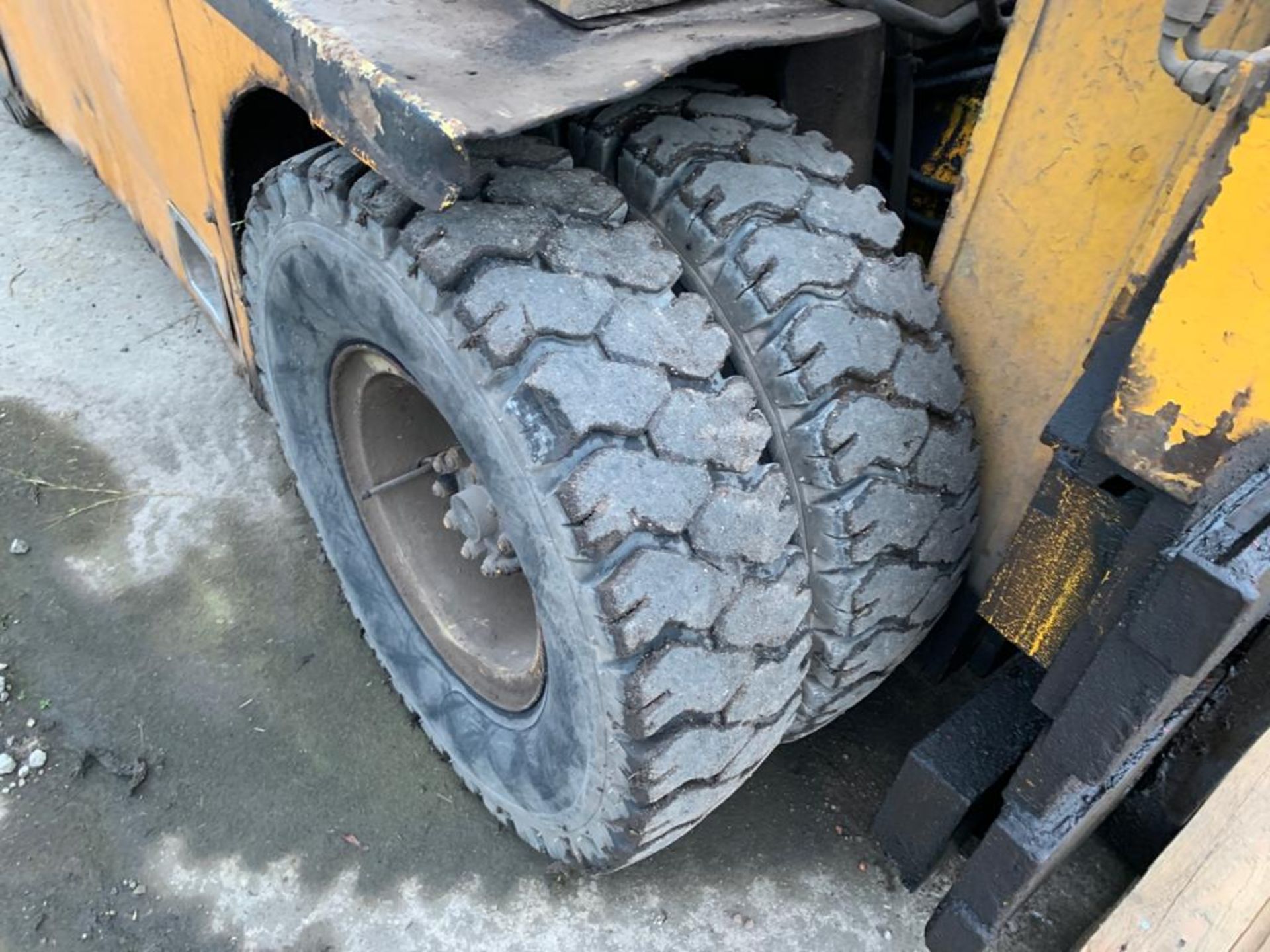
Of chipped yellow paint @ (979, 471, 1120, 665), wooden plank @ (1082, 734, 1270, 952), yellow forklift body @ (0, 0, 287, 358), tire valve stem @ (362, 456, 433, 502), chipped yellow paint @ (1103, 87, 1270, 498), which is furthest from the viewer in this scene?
tire valve stem @ (362, 456, 433, 502)

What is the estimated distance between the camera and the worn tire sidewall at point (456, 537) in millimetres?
1373

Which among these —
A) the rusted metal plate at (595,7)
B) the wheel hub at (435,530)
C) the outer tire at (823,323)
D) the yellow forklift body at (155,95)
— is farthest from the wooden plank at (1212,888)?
the yellow forklift body at (155,95)

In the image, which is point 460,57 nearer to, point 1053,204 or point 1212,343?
point 1053,204

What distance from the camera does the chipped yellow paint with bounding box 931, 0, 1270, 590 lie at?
1.22m

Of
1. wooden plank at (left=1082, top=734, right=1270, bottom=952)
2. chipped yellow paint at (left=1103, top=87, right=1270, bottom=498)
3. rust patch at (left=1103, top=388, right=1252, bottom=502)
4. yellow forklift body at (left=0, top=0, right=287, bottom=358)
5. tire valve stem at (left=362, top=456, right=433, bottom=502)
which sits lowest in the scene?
wooden plank at (left=1082, top=734, right=1270, bottom=952)

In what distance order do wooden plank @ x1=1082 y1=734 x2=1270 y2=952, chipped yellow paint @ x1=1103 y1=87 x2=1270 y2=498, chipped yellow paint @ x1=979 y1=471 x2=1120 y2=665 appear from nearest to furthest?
chipped yellow paint @ x1=1103 y1=87 x2=1270 y2=498, chipped yellow paint @ x1=979 y1=471 x2=1120 y2=665, wooden plank @ x1=1082 y1=734 x2=1270 y2=952

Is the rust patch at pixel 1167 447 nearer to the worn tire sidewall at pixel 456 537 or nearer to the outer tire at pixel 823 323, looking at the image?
the outer tire at pixel 823 323

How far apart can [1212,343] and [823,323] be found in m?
0.51

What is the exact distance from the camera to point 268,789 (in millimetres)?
2082

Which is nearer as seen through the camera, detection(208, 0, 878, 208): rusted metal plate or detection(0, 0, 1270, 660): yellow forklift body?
detection(0, 0, 1270, 660): yellow forklift body

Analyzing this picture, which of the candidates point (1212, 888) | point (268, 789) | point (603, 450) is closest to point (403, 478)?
point (268, 789)

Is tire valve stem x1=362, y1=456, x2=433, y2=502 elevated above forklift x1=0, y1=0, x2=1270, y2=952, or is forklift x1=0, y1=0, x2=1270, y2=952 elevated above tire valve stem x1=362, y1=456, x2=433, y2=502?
forklift x1=0, y1=0, x2=1270, y2=952

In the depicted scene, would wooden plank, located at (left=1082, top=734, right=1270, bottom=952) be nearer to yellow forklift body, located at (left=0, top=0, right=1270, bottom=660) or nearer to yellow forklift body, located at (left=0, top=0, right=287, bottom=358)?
yellow forklift body, located at (left=0, top=0, right=1270, bottom=660)

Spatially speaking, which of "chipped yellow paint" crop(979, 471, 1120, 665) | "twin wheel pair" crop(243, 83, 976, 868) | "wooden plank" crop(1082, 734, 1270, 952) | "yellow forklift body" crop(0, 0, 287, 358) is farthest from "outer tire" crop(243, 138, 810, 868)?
"wooden plank" crop(1082, 734, 1270, 952)
